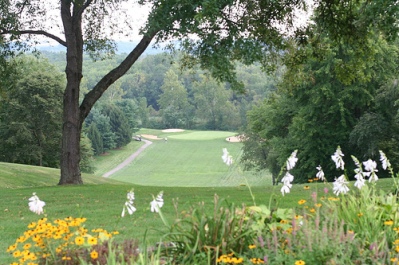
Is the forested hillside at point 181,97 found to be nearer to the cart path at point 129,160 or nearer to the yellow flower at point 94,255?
the cart path at point 129,160

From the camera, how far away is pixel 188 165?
7169 cm

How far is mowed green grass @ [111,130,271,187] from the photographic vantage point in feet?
191

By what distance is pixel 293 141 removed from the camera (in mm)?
31922

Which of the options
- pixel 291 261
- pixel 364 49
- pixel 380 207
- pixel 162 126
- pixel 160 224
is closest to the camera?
pixel 291 261

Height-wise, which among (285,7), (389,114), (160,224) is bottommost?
(160,224)

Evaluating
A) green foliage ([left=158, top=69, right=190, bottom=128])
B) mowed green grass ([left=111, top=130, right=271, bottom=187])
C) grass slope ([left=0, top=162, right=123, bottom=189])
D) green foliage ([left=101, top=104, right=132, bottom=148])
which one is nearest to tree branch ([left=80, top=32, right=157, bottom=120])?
grass slope ([left=0, top=162, right=123, bottom=189])

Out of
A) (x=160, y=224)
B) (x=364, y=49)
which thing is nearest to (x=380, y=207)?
(x=160, y=224)

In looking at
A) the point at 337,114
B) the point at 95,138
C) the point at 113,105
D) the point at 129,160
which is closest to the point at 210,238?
the point at 337,114

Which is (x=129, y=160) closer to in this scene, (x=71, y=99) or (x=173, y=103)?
(x=173, y=103)

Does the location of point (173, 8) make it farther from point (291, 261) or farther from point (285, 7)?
point (291, 261)

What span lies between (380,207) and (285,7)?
10294 millimetres

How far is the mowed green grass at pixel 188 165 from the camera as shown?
191ft

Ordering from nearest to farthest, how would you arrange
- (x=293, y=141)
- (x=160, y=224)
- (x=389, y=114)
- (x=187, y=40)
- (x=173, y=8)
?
(x=160, y=224)
(x=173, y=8)
(x=187, y=40)
(x=389, y=114)
(x=293, y=141)

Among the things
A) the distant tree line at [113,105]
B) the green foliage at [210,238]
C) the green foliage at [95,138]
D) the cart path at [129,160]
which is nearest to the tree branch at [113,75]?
the distant tree line at [113,105]
